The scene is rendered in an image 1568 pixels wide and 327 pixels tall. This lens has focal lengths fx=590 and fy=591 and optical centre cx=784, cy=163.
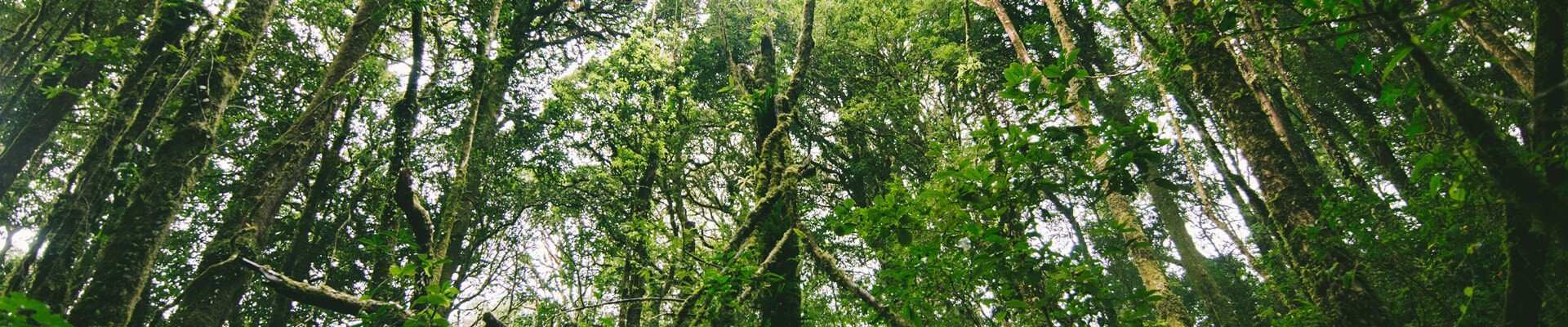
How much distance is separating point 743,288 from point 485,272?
11.1 metres

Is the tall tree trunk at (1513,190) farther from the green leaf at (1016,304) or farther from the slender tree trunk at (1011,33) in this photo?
the slender tree trunk at (1011,33)

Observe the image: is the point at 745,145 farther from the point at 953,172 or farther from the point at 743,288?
the point at 953,172

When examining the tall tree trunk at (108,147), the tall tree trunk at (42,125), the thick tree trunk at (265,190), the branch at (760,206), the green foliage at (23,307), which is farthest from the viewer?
the tall tree trunk at (42,125)

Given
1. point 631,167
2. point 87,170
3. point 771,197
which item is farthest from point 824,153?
point 87,170

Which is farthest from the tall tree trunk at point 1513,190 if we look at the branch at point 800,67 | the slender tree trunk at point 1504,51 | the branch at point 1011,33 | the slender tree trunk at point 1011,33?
the slender tree trunk at point 1504,51

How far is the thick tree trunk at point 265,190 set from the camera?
4.62 meters

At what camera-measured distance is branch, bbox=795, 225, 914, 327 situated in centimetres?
344

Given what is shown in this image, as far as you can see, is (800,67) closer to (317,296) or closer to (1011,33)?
(317,296)

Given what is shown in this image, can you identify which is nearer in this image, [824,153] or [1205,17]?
[1205,17]

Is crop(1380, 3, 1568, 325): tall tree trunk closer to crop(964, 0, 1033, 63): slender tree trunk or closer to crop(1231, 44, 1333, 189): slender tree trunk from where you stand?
crop(1231, 44, 1333, 189): slender tree trunk

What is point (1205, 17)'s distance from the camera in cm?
235

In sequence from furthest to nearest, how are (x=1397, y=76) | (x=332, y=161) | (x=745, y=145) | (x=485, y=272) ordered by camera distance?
(x=485, y=272) → (x=745, y=145) → (x=1397, y=76) → (x=332, y=161)

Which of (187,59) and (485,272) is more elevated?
(485,272)

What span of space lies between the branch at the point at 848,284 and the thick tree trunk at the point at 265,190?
440cm
